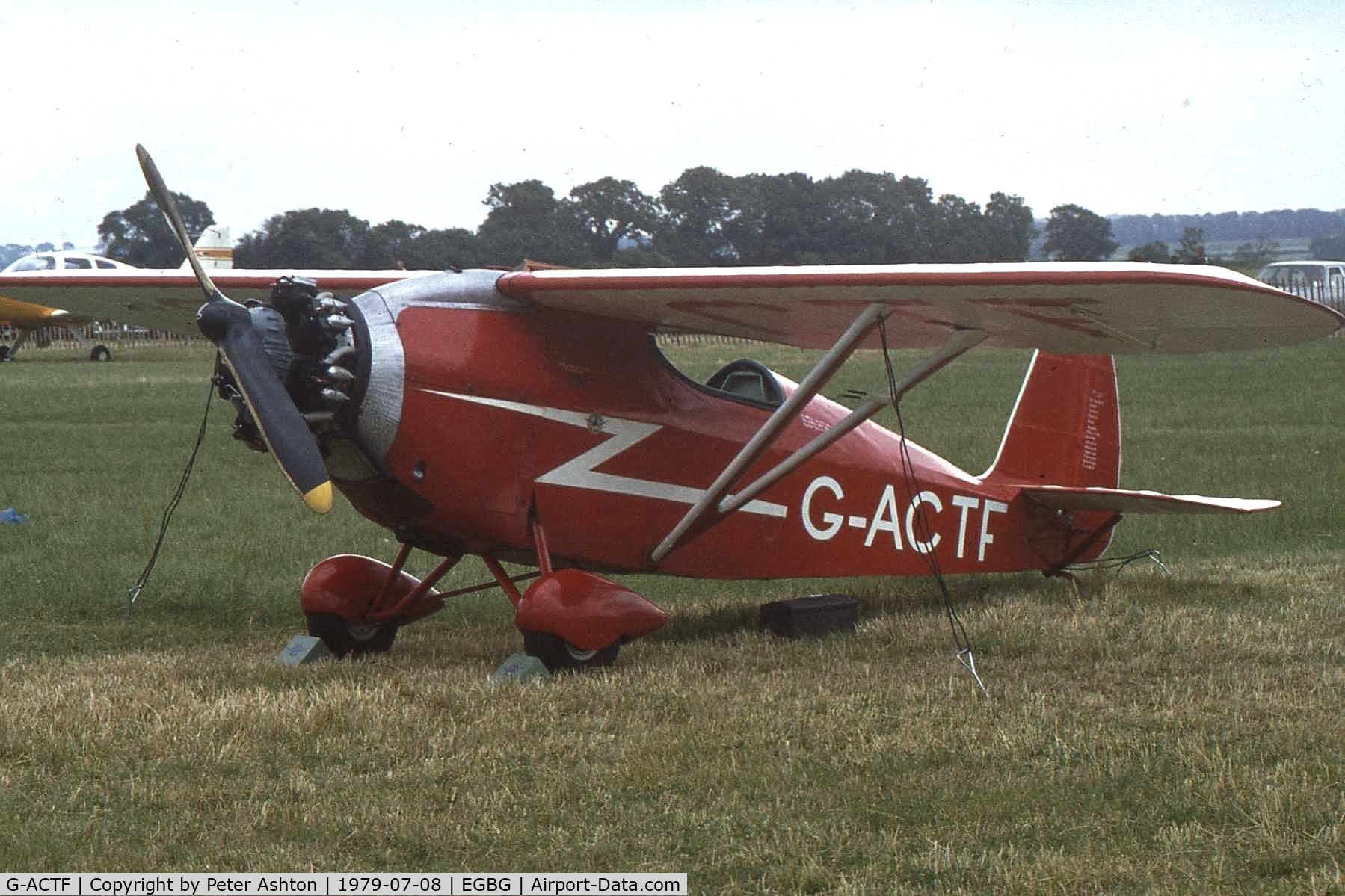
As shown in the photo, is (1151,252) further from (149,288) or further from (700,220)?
(149,288)

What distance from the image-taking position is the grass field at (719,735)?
198 inches

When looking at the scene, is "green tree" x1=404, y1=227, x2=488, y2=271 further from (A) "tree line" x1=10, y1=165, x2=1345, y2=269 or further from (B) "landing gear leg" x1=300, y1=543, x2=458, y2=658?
(B) "landing gear leg" x1=300, y1=543, x2=458, y2=658

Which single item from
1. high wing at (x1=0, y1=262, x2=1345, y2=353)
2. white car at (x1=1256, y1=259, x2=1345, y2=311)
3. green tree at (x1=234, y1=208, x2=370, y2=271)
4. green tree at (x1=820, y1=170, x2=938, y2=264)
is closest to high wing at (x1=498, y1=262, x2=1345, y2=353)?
high wing at (x1=0, y1=262, x2=1345, y2=353)

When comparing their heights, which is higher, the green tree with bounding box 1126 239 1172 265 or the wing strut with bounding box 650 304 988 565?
the green tree with bounding box 1126 239 1172 265

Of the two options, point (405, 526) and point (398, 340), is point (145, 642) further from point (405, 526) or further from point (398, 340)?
point (398, 340)

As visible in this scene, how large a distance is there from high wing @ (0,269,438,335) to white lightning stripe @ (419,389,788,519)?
4.98ft

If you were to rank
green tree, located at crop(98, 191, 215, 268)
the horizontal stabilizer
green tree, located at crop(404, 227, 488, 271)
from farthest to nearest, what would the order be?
green tree, located at crop(98, 191, 215, 268) < green tree, located at crop(404, 227, 488, 271) < the horizontal stabilizer

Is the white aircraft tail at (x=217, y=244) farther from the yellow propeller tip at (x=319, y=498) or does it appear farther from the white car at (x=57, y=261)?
the yellow propeller tip at (x=319, y=498)

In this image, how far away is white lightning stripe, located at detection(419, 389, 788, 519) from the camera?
827 cm

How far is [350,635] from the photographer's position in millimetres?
8828

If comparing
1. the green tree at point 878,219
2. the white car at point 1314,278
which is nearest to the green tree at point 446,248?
the green tree at point 878,219

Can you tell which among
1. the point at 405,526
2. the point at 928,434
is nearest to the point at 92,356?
the point at 928,434

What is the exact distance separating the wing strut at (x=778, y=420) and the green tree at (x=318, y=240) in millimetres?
19211

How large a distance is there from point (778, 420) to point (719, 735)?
86.3 inches
